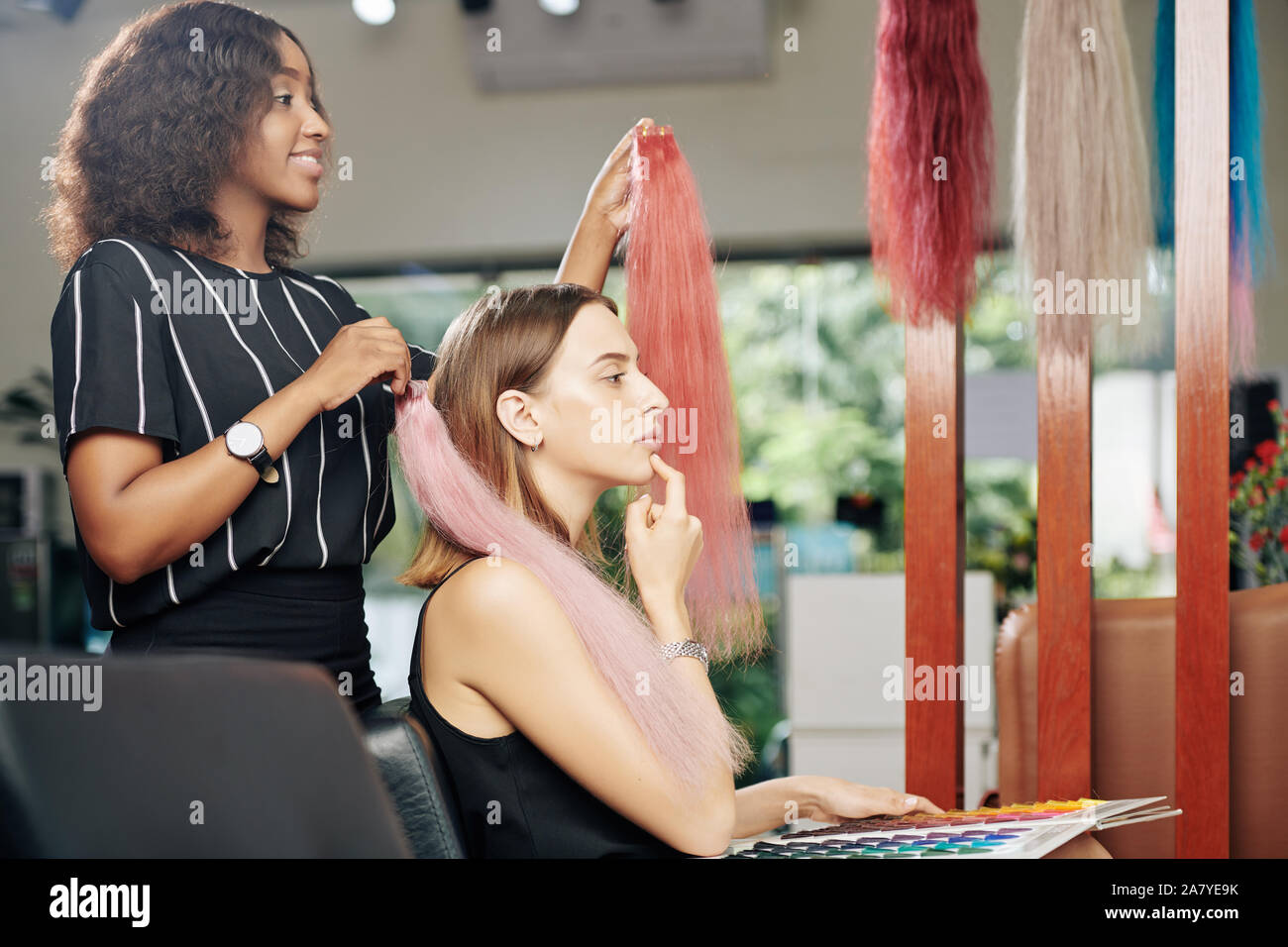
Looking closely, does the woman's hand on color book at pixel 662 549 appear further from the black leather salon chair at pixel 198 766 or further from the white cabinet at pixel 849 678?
the white cabinet at pixel 849 678

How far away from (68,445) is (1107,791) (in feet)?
5.05

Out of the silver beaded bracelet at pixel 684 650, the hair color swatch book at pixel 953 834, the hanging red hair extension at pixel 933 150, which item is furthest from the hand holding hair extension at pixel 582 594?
the hanging red hair extension at pixel 933 150

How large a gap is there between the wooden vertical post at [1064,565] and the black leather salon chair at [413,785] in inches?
35.6

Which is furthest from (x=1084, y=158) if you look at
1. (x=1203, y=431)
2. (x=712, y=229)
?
(x=712, y=229)

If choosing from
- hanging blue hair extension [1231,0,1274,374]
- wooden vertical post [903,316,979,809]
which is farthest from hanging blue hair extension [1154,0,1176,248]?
wooden vertical post [903,316,979,809]

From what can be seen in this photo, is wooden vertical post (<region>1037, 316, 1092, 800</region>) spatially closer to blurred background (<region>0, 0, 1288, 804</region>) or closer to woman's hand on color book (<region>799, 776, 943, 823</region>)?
woman's hand on color book (<region>799, 776, 943, 823</region>)

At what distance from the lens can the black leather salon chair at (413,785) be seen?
1.15 metres

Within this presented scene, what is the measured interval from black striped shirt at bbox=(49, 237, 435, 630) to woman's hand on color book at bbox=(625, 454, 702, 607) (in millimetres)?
428

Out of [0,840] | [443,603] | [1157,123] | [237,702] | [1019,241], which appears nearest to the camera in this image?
[237,702]

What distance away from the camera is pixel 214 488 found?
49.4 inches

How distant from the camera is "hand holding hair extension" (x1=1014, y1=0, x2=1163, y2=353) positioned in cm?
155
